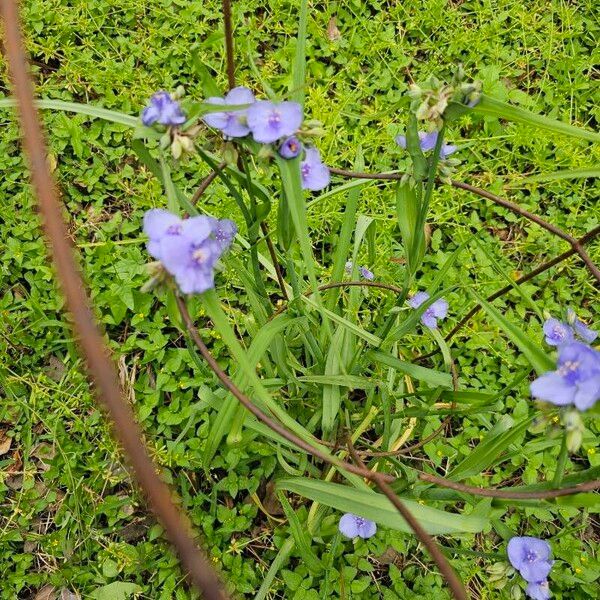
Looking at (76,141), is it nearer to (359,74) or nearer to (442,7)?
(359,74)

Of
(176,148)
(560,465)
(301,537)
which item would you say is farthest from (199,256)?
(301,537)

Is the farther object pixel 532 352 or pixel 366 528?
pixel 366 528

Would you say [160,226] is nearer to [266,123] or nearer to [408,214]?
[266,123]

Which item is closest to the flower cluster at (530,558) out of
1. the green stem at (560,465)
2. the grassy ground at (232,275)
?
the grassy ground at (232,275)

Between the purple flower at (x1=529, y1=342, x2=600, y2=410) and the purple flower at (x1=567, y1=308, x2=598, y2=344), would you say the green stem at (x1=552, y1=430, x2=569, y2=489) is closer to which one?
the purple flower at (x1=529, y1=342, x2=600, y2=410)

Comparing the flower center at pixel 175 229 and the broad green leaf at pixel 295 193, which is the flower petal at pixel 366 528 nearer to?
the broad green leaf at pixel 295 193
